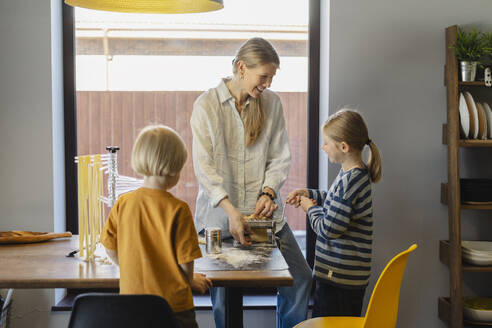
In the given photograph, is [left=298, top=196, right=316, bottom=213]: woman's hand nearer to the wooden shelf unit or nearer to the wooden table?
the wooden table

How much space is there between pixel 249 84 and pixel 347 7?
0.87 meters

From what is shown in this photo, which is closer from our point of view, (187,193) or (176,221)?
(176,221)

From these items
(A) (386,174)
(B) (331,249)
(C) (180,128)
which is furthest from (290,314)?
(C) (180,128)

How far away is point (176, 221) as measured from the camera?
4.89 ft

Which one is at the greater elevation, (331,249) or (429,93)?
(429,93)

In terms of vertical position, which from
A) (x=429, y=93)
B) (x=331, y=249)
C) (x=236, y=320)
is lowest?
(x=236, y=320)

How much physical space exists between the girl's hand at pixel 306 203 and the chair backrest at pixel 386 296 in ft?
1.76

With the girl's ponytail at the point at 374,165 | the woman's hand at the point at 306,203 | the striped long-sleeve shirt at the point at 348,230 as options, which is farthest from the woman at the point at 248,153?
the girl's ponytail at the point at 374,165

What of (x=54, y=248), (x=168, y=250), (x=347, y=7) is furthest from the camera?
(x=347, y=7)

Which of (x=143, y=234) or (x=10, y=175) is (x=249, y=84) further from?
(x=10, y=175)

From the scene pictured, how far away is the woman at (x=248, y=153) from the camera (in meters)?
2.17

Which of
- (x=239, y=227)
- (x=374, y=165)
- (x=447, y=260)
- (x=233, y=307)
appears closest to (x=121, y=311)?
(x=233, y=307)

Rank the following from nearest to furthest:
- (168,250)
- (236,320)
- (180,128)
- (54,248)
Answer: (168,250) → (236,320) → (54,248) → (180,128)

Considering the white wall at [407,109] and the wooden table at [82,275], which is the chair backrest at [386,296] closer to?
the wooden table at [82,275]
